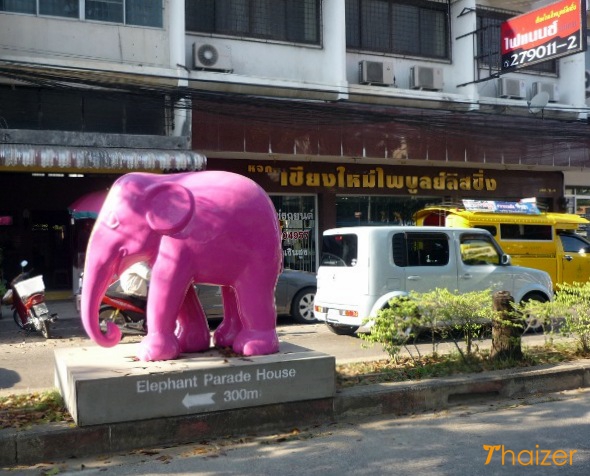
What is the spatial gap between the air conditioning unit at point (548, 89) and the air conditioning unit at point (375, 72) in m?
5.45

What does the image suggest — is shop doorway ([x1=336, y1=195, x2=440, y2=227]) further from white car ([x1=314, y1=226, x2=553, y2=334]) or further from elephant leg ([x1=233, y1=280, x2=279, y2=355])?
elephant leg ([x1=233, y1=280, x2=279, y2=355])

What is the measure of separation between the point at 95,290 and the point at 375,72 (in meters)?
14.0

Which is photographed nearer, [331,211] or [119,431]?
[119,431]

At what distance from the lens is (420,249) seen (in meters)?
10.4

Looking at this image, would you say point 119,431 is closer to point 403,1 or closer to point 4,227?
point 4,227

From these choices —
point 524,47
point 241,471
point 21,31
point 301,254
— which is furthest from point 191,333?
point 524,47

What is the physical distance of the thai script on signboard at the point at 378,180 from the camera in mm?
17906

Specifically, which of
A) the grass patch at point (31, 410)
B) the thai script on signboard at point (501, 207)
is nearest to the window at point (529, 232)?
the thai script on signboard at point (501, 207)

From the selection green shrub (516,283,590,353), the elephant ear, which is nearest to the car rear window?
green shrub (516,283,590,353)

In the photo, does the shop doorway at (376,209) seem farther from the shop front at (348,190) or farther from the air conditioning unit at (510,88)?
the air conditioning unit at (510,88)

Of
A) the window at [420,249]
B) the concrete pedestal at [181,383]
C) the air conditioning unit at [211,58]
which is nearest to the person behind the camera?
the concrete pedestal at [181,383]

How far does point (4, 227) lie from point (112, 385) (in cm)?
1194

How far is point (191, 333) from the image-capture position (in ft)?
20.5

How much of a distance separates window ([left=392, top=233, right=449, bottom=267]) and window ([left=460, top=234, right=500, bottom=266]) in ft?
1.24
